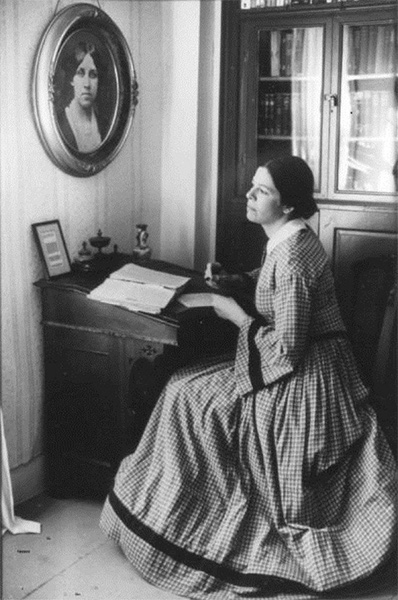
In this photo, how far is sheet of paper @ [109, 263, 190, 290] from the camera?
9.59ft

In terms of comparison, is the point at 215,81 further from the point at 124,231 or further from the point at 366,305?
the point at 366,305

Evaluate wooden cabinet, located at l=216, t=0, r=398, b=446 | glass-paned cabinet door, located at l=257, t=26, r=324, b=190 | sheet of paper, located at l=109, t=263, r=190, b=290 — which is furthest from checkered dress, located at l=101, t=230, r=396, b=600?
glass-paned cabinet door, located at l=257, t=26, r=324, b=190

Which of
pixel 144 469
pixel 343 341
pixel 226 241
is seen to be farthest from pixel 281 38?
pixel 144 469

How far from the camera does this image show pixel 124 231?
354cm

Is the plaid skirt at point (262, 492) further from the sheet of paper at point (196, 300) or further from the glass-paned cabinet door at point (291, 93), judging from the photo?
the glass-paned cabinet door at point (291, 93)

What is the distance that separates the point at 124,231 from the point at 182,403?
3.69 ft

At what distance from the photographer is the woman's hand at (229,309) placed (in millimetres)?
2736

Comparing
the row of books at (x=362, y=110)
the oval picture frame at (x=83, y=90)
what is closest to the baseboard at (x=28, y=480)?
the oval picture frame at (x=83, y=90)

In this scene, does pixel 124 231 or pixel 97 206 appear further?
pixel 124 231

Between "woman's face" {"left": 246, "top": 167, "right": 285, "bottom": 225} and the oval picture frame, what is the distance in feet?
2.48

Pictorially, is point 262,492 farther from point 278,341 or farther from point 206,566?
point 278,341

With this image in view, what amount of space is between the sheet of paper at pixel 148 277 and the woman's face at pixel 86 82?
66 centimetres

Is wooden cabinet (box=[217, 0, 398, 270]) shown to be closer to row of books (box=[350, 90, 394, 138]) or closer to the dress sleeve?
row of books (box=[350, 90, 394, 138])

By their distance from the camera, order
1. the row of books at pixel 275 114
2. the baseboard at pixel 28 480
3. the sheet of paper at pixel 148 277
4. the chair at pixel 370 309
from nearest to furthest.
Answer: the sheet of paper at pixel 148 277, the baseboard at pixel 28 480, the chair at pixel 370 309, the row of books at pixel 275 114
